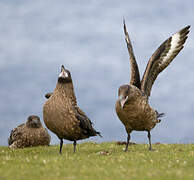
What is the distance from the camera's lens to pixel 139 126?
586 inches

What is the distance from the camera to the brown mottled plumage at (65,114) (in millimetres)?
13422

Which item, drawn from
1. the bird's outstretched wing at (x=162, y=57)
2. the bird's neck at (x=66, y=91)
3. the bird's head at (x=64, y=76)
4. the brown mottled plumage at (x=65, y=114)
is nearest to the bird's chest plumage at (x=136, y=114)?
the brown mottled plumage at (x=65, y=114)

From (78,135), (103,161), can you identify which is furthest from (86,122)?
(103,161)

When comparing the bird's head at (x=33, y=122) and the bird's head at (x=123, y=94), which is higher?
the bird's head at (x=123, y=94)

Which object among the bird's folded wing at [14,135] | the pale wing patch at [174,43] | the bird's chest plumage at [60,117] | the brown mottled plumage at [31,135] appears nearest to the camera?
the bird's chest plumage at [60,117]

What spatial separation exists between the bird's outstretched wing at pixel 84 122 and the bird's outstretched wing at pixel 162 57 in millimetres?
3048

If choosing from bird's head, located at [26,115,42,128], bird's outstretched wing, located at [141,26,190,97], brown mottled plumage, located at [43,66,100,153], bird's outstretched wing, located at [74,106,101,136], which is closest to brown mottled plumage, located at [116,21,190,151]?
bird's outstretched wing, located at [141,26,190,97]

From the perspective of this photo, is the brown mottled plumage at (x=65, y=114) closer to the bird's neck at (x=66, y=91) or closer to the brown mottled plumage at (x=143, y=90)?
the bird's neck at (x=66, y=91)

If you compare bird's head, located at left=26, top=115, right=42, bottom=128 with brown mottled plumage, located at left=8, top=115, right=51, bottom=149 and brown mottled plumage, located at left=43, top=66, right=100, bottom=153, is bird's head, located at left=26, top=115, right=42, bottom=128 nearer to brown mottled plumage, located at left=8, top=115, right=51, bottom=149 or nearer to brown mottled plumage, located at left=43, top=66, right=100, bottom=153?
brown mottled plumage, located at left=8, top=115, right=51, bottom=149

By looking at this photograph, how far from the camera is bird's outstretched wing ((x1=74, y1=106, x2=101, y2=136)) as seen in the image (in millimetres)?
13773

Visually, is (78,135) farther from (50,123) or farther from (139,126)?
(139,126)

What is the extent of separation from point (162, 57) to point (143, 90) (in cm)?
197

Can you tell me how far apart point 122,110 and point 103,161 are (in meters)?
3.17

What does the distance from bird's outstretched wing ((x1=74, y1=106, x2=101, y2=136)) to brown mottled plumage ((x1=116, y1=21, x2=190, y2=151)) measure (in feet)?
3.85
